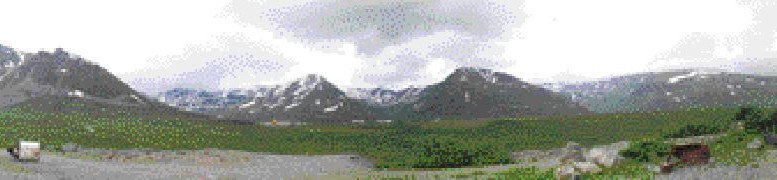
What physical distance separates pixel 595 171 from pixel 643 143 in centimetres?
557

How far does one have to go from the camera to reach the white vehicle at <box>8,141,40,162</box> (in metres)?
48.5

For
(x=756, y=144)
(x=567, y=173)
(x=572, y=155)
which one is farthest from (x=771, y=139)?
(x=572, y=155)

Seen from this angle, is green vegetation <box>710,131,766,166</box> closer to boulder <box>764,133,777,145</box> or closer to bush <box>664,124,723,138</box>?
boulder <box>764,133,777,145</box>

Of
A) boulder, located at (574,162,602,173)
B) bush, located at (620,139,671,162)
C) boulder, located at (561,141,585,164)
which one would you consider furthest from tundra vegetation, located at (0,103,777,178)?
boulder, located at (574,162,602,173)

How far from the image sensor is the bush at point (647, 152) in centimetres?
3941

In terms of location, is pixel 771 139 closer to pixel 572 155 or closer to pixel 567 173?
pixel 567 173

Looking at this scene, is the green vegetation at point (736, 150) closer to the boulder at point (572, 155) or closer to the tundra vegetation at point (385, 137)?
the boulder at point (572, 155)

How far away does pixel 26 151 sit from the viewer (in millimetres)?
48844

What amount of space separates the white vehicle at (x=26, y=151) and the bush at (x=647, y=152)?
40.2 meters

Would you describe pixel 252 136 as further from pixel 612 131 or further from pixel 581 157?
pixel 581 157

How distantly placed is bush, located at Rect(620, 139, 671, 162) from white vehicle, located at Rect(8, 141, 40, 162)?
40203 millimetres

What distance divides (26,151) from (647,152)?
41.8m

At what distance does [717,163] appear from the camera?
33375 mm

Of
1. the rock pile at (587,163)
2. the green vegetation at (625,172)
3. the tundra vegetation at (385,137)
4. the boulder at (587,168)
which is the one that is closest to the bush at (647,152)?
the rock pile at (587,163)
